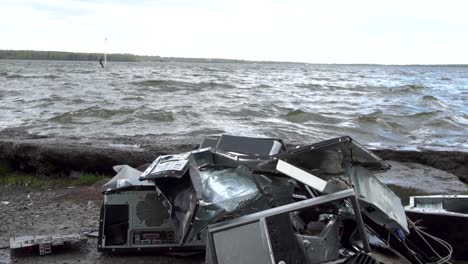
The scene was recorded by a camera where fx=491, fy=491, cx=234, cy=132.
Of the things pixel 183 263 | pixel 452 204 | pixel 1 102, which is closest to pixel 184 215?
pixel 183 263

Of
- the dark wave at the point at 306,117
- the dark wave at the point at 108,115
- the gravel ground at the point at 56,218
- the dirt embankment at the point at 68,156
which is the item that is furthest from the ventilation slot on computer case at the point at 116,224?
the dark wave at the point at 306,117

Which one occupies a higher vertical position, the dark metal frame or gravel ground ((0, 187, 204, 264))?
the dark metal frame

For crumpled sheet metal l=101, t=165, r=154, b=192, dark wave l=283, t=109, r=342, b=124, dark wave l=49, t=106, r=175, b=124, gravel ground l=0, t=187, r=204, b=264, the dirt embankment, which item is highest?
crumpled sheet metal l=101, t=165, r=154, b=192

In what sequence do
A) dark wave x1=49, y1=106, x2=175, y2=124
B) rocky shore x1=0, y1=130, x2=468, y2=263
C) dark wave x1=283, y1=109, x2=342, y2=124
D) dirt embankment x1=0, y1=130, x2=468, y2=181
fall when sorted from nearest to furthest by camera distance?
rocky shore x1=0, y1=130, x2=468, y2=263, dirt embankment x1=0, y1=130, x2=468, y2=181, dark wave x1=49, y1=106, x2=175, y2=124, dark wave x1=283, y1=109, x2=342, y2=124

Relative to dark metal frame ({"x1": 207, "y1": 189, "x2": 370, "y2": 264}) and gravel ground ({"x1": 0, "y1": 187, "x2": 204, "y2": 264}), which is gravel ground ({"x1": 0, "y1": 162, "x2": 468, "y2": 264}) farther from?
dark metal frame ({"x1": 207, "y1": 189, "x2": 370, "y2": 264})

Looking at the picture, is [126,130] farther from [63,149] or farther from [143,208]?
[143,208]

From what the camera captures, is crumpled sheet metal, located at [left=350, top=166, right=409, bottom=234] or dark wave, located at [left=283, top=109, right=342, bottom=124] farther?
dark wave, located at [left=283, top=109, right=342, bottom=124]

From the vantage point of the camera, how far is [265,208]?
9.62 feet

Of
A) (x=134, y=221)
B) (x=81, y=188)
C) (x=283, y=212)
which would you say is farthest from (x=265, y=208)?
(x=81, y=188)

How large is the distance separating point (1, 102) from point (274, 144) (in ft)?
56.1

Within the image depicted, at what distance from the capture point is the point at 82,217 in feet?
15.4

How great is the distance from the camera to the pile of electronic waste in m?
2.56

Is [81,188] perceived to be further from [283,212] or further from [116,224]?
[283,212]

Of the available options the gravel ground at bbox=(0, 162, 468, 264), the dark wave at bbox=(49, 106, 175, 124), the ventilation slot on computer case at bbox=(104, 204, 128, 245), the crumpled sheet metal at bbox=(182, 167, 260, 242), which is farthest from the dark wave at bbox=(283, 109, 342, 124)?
the crumpled sheet metal at bbox=(182, 167, 260, 242)
